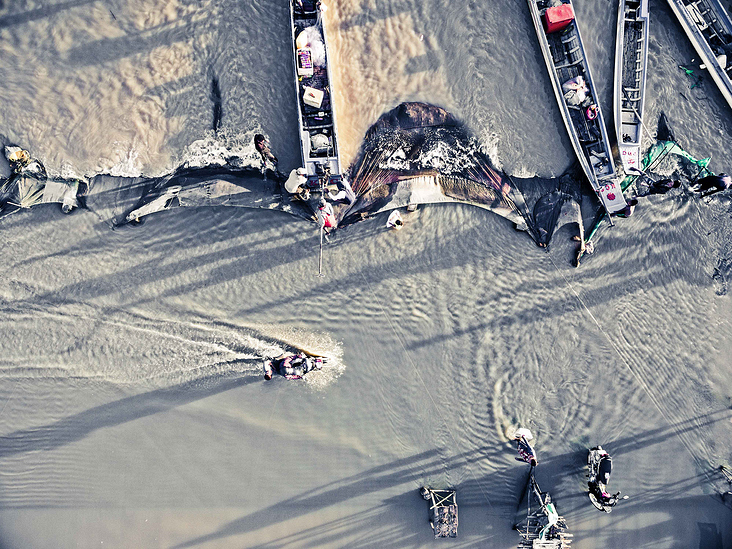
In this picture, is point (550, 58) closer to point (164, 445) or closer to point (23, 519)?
point (164, 445)

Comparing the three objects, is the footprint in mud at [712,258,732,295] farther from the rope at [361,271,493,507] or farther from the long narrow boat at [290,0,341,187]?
the long narrow boat at [290,0,341,187]

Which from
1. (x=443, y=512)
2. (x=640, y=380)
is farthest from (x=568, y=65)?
(x=443, y=512)

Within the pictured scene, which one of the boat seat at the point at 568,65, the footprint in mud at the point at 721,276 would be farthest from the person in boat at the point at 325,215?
the footprint in mud at the point at 721,276

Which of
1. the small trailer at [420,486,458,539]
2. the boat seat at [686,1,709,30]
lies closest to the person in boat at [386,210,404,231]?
the small trailer at [420,486,458,539]

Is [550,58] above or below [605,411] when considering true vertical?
above

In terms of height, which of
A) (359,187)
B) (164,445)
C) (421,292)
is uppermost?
(359,187)

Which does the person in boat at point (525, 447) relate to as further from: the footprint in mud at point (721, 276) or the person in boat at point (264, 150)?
the person in boat at point (264, 150)

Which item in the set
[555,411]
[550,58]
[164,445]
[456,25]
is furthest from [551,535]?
[456,25]
